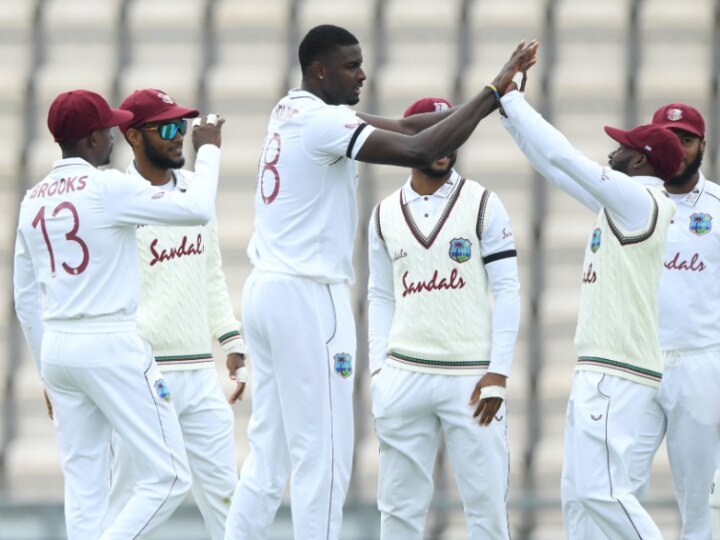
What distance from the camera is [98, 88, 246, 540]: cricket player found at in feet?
17.1

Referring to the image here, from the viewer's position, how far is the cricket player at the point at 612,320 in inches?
182

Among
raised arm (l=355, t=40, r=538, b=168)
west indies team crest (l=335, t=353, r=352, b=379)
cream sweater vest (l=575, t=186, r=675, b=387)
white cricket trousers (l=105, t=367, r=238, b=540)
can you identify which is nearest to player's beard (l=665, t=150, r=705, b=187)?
cream sweater vest (l=575, t=186, r=675, b=387)

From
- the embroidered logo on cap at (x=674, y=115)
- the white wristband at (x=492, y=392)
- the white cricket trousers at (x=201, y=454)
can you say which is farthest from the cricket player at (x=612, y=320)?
the white cricket trousers at (x=201, y=454)

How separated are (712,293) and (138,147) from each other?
214 cm

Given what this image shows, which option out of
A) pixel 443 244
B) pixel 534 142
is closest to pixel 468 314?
pixel 443 244

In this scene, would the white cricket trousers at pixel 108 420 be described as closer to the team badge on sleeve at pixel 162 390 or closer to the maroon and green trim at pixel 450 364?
the team badge on sleeve at pixel 162 390

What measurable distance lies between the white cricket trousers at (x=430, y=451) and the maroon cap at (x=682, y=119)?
133 centimetres

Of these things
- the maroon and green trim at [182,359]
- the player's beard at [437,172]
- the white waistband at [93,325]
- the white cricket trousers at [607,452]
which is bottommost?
the white cricket trousers at [607,452]

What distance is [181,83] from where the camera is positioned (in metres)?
8.64

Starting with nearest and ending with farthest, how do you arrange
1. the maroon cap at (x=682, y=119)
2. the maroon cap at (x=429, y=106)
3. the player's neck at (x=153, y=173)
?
the maroon cap at (x=429, y=106) < the player's neck at (x=153, y=173) < the maroon cap at (x=682, y=119)

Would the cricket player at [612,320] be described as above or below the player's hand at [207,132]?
below

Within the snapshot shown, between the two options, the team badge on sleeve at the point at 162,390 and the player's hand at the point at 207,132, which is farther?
the player's hand at the point at 207,132

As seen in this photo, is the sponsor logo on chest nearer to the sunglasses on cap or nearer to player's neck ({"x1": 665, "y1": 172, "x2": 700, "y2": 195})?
the sunglasses on cap

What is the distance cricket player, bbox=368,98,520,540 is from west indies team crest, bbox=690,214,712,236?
809mm
